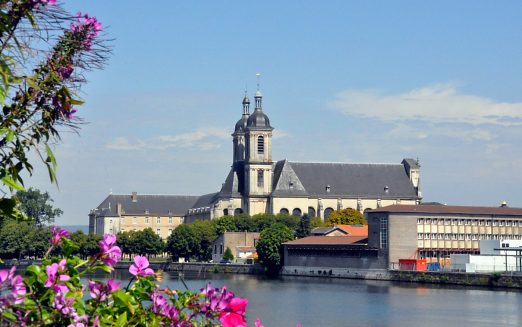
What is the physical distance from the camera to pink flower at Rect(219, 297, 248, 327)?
181 inches

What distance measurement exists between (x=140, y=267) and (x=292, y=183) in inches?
4816

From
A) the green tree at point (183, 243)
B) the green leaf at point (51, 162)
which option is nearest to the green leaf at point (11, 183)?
the green leaf at point (51, 162)

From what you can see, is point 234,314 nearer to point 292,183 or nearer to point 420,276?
point 420,276

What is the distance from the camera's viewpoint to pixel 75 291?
4574 mm

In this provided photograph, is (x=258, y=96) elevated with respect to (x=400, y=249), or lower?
elevated

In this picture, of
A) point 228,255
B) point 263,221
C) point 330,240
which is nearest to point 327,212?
point 263,221

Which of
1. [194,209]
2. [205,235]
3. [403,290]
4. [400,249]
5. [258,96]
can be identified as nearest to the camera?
[403,290]

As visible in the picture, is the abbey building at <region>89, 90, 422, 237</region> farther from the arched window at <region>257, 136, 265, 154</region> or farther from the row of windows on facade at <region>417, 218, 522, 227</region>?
the row of windows on facade at <region>417, 218, 522, 227</region>

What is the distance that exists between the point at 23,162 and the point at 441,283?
2783 inches

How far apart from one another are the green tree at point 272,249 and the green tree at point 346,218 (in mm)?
22407

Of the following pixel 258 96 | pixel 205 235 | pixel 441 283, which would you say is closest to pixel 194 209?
pixel 258 96

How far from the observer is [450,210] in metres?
87.8

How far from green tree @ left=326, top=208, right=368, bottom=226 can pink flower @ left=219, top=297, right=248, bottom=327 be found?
112 meters

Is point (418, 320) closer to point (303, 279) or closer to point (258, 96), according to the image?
point (303, 279)
